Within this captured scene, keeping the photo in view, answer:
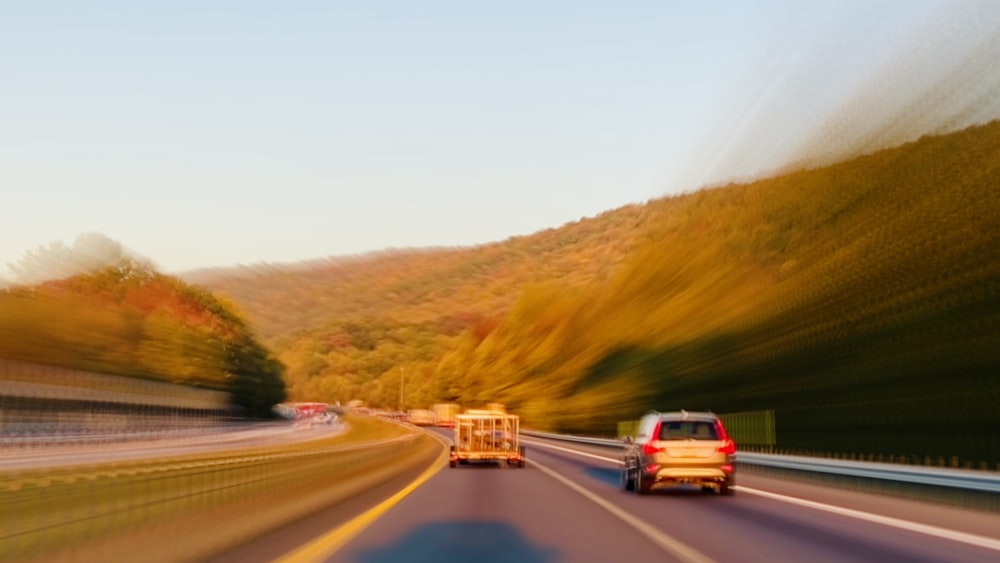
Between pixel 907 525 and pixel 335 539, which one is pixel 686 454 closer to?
pixel 907 525

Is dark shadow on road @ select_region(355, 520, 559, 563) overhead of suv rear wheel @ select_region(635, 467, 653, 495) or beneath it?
beneath

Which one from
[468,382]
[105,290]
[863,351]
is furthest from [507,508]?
[468,382]

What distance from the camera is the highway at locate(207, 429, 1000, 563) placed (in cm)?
1230

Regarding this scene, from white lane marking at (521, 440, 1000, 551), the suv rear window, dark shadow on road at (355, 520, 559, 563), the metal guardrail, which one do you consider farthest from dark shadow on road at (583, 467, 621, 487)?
dark shadow on road at (355, 520, 559, 563)

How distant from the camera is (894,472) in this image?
70.0 ft

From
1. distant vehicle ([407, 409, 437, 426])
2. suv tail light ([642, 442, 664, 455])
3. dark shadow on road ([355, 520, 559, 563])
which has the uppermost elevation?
distant vehicle ([407, 409, 437, 426])

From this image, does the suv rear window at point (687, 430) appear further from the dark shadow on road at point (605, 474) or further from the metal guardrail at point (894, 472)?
the dark shadow on road at point (605, 474)

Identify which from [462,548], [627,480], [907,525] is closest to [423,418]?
[627,480]

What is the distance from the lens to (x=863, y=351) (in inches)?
1870

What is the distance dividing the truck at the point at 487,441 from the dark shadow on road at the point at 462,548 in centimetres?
2524

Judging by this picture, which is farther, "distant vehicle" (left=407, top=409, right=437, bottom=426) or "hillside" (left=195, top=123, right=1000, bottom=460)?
"distant vehicle" (left=407, top=409, right=437, bottom=426)

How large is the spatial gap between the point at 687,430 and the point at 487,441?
18662 mm

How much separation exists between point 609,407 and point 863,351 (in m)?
38.3

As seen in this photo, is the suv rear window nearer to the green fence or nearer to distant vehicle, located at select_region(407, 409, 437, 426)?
the green fence
